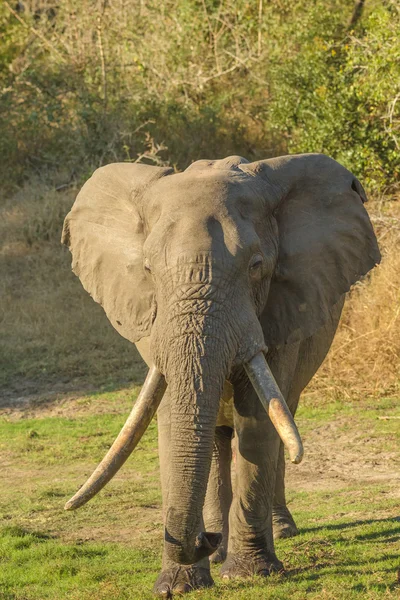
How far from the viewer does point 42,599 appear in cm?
606

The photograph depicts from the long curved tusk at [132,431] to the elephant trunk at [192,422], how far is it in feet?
0.85

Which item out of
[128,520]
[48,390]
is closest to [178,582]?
[128,520]

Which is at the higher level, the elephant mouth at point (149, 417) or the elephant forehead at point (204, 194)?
the elephant forehead at point (204, 194)

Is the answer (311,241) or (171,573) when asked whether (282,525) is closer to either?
(171,573)

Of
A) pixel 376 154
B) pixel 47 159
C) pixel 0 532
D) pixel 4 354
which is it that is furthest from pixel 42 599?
pixel 47 159

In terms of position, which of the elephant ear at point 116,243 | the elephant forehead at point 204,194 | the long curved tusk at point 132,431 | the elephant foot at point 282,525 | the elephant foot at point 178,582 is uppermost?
the elephant forehead at point 204,194

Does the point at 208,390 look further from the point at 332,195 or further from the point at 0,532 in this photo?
the point at 0,532

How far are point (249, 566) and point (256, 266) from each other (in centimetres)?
166

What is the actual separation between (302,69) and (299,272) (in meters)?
11.3

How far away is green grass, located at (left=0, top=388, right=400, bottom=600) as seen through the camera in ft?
19.4

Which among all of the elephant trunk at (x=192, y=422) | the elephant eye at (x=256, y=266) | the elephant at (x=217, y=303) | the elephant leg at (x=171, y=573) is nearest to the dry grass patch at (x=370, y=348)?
the elephant at (x=217, y=303)

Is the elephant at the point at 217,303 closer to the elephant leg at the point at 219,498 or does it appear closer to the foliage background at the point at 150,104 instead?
the elephant leg at the point at 219,498

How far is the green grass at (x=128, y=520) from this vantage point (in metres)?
5.93

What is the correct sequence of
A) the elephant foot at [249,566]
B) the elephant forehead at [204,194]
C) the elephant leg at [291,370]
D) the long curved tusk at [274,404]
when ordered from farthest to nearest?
1. the elephant leg at [291,370]
2. the elephant foot at [249,566]
3. the elephant forehead at [204,194]
4. the long curved tusk at [274,404]
